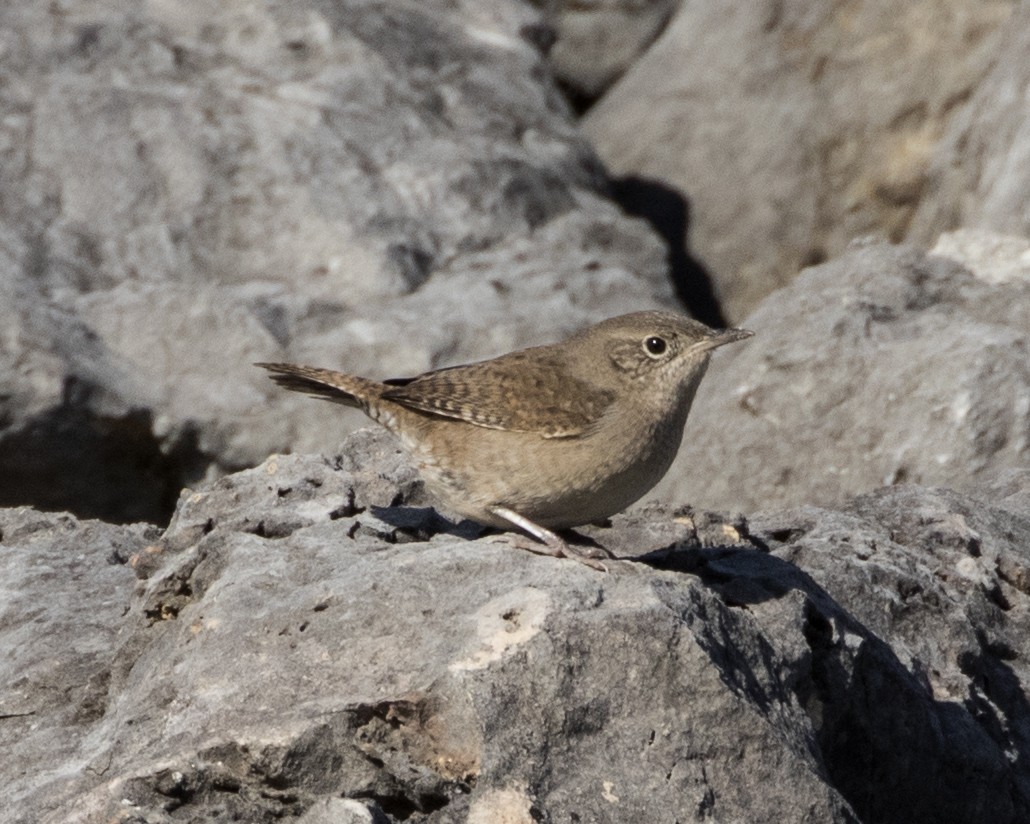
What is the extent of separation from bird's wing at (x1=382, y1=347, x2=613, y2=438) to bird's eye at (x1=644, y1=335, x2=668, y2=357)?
10.8 inches

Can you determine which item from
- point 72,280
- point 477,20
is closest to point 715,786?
point 72,280

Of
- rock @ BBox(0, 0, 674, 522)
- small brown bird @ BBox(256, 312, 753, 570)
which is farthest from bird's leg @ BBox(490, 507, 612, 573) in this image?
rock @ BBox(0, 0, 674, 522)

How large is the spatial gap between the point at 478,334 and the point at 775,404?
1.89 m

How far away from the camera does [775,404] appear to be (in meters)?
8.26

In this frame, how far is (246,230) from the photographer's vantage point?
958 cm

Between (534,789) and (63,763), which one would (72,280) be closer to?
(63,763)

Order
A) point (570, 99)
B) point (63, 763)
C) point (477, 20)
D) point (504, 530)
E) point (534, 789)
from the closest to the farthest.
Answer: point (534, 789), point (63, 763), point (504, 530), point (477, 20), point (570, 99)

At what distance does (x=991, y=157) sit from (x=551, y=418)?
19.1ft

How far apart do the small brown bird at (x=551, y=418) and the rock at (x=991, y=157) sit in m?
4.40

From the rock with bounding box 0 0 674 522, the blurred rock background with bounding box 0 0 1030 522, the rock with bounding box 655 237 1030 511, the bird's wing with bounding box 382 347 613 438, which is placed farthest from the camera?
the rock with bounding box 0 0 674 522

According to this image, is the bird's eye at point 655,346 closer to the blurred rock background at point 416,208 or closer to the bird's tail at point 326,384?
the bird's tail at point 326,384

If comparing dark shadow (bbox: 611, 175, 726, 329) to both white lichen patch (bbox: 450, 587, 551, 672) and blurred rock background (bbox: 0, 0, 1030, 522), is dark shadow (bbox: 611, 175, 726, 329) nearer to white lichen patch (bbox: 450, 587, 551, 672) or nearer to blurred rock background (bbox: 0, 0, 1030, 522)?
blurred rock background (bbox: 0, 0, 1030, 522)

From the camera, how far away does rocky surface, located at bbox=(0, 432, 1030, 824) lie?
4.43 metres

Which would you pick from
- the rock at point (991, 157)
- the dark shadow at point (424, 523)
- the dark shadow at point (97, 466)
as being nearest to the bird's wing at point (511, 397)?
the dark shadow at point (424, 523)
